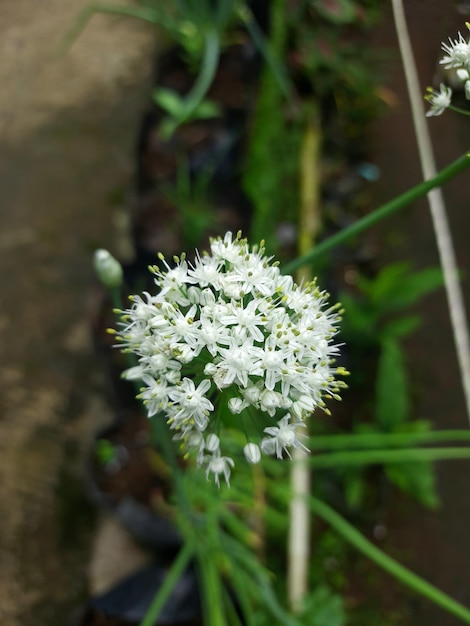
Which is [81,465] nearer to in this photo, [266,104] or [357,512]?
[357,512]

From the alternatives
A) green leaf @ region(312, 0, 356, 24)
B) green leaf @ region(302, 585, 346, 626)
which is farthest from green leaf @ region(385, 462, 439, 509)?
green leaf @ region(312, 0, 356, 24)

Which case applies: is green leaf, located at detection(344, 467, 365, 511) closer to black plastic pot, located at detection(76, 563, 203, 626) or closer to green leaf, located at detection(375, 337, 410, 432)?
green leaf, located at detection(375, 337, 410, 432)

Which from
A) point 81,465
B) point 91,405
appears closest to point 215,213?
point 91,405

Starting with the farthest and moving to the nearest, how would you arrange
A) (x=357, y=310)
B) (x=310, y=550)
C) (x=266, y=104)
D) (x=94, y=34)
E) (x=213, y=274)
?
(x=94, y=34) → (x=266, y=104) → (x=357, y=310) → (x=310, y=550) → (x=213, y=274)

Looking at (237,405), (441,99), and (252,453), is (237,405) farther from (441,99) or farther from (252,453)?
(441,99)

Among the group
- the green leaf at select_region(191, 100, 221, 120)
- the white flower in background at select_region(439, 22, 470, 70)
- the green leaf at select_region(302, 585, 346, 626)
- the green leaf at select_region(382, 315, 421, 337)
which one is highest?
the green leaf at select_region(191, 100, 221, 120)

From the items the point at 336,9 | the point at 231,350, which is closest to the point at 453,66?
the point at 231,350
